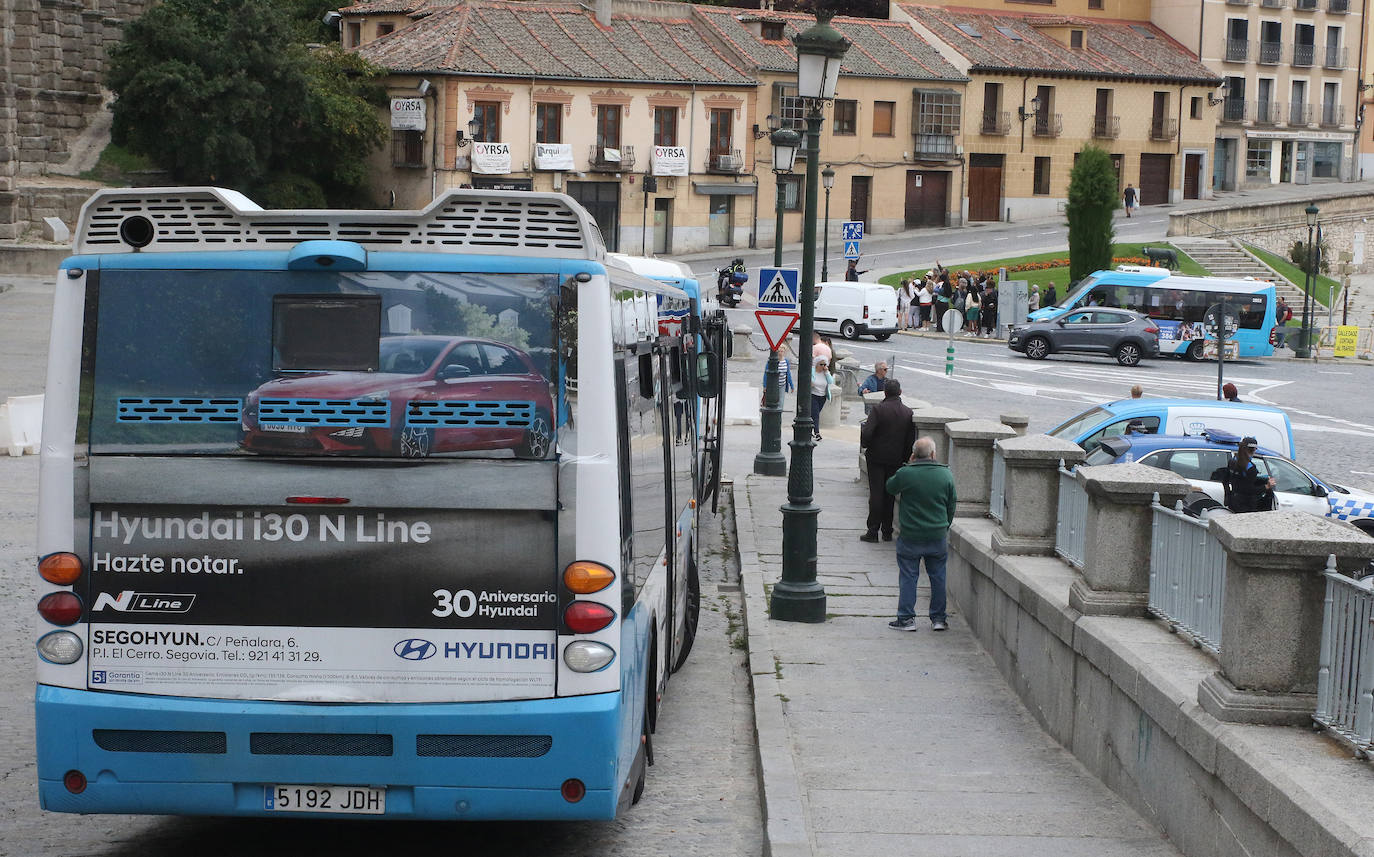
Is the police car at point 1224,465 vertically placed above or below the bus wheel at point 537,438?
below

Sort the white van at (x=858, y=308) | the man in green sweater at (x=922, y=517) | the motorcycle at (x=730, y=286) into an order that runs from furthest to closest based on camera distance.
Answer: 1. the white van at (x=858, y=308)
2. the motorcycle at (x=730, y=286)
3. the man in green sweater at (x=922, y=517)

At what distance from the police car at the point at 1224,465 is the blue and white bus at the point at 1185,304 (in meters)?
29.5

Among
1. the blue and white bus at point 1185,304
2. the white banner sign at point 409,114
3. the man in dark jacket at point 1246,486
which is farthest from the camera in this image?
the white banner sign at point 409,114

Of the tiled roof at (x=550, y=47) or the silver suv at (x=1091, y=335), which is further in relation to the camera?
the tiled roof at (x=550, y=47)

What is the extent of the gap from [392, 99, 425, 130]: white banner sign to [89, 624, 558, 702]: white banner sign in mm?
58607

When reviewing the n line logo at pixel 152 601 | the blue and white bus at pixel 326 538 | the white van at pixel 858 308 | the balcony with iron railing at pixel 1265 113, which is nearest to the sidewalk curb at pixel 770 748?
the blue and white bus at pixel 326 538

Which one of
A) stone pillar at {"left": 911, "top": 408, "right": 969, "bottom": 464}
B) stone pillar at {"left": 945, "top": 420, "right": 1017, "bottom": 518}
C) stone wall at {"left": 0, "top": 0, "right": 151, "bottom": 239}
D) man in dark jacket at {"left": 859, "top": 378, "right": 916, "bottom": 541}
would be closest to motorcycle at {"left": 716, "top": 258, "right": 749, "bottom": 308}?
stone wall at {"left": 0, "top": 0, "right": 151, "bottom": 239}

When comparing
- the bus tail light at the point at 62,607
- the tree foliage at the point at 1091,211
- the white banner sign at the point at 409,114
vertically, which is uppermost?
the white banner sign at the point at 409,114

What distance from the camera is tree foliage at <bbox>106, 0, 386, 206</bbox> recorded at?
2242 inches

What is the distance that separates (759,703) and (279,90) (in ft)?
171

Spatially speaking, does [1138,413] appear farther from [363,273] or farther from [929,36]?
[929,36]

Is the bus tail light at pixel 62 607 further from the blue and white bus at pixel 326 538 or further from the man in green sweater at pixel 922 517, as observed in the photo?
the man in green sweater at pixel 922 517

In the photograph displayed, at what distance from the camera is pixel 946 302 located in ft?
172

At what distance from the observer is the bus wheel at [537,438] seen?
6523 millimetres
